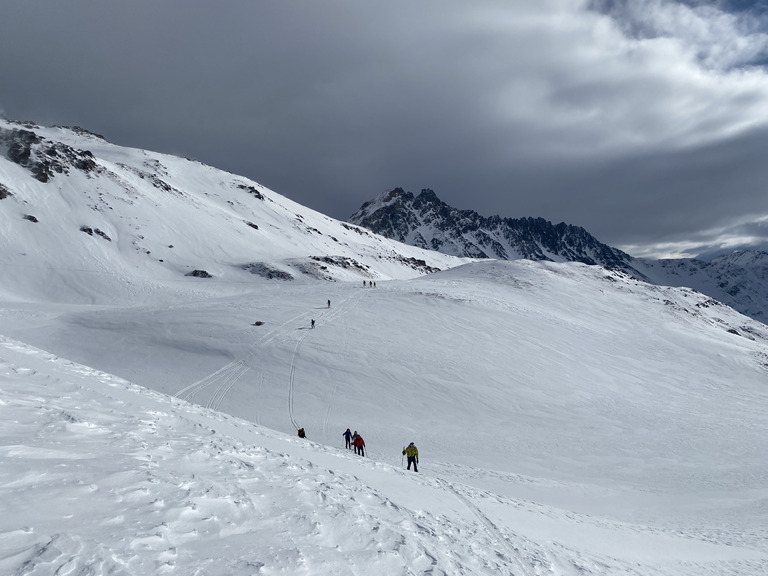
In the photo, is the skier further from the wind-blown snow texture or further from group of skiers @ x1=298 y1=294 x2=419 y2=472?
the wind-blown snow texture

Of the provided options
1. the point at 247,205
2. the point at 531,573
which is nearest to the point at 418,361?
the point at 531,573

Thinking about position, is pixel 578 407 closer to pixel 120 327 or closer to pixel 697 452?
pixel 697 452

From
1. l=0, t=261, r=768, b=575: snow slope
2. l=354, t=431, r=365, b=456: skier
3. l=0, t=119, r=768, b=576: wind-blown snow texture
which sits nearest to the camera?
l=0, t=261, r=768, b=575: snow slope

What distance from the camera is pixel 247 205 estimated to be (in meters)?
129

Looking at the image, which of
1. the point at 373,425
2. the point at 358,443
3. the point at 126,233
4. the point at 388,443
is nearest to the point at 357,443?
the point at 358,443

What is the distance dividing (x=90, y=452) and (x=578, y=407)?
2552 centimetres

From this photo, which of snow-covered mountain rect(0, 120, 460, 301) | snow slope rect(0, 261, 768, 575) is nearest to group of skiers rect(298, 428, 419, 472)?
snow slope rect(0, 261, 768, 575)

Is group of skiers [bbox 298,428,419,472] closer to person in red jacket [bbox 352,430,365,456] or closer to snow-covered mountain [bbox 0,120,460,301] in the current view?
person in red jacket [bbox 352,430,365,456]

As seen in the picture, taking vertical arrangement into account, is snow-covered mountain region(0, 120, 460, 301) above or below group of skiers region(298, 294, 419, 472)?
above

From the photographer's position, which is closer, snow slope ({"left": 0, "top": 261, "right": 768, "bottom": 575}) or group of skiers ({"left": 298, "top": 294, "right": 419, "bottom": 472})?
snow slope ({"left": 0, "top": 261, "right": 768, "bottom": 575})

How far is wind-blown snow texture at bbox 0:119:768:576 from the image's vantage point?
Result: 614 centimetres

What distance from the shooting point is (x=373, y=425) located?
22.0 metres

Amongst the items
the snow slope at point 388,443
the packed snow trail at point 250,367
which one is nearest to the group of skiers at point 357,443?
the snow slope at point 388,443

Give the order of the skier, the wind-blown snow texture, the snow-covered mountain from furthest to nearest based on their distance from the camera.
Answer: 1. the snow-covered mountain
2. the skier
3. the wind-blown snow texture
